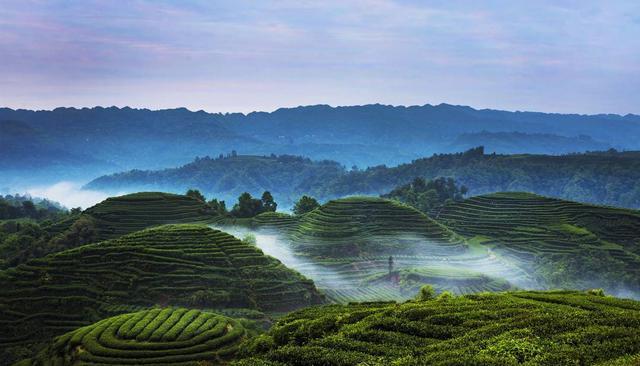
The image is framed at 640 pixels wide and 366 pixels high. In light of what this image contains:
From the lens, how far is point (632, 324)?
66.7 ft

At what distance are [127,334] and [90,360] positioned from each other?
301cm

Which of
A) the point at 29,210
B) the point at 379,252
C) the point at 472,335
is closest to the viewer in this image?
the point at 472,335

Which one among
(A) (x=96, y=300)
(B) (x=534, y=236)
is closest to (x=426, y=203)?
(B) (x=534, y=236)

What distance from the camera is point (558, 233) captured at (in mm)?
93062

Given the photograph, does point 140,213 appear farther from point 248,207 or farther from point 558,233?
point 558,233

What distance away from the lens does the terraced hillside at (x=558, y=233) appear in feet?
261

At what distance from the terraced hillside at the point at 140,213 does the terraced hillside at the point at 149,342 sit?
37920 mm

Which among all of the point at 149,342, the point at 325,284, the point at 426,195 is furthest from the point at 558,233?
the point at 149,342

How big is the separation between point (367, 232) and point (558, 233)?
108 ft

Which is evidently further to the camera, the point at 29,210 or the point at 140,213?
the point at 29,210

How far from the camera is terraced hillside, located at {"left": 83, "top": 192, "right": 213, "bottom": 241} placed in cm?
7831

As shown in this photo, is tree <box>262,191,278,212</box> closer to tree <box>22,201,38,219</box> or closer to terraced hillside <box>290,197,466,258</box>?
terraced hillside <box>290,197,466,258</box>

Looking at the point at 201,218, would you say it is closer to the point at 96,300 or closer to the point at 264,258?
the point at 264,258

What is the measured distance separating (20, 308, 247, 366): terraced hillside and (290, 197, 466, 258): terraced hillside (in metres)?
41.4
